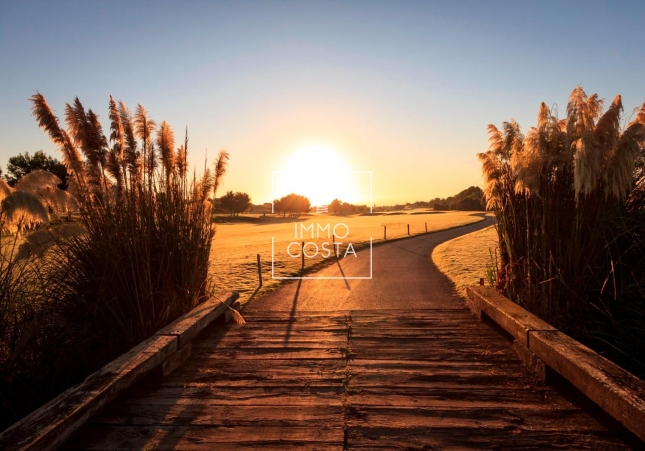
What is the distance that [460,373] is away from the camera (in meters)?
4.34

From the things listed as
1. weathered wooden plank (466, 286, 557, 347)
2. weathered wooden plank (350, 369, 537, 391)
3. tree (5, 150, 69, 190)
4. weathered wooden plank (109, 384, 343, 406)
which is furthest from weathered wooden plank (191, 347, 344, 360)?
tree (5, 150, 69, 190)

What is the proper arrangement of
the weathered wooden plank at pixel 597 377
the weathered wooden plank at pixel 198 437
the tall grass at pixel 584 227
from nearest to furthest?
the weathered wooden plank at pixel 597 377
the weathered wooden plank at pixel 198 437
the tall grass at pixel 584 227

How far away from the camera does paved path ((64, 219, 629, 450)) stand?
3.18 m

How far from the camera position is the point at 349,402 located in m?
3.79

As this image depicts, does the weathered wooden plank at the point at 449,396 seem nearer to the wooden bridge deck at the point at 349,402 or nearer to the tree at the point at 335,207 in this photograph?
the wooden bridge deck at the point at 349,402

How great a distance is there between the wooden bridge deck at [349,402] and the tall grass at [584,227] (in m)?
0.97

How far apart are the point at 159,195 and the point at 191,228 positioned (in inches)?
27.1

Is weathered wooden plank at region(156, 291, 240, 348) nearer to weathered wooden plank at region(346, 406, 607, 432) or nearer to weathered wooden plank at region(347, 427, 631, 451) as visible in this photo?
weathered wooden plank at region(346, 406, 607, 432)

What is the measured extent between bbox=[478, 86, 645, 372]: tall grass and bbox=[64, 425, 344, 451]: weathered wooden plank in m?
3.32

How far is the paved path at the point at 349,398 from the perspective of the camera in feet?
10.4

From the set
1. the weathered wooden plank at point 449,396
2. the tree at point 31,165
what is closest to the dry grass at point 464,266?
the weathered wooden plank at point 449,396

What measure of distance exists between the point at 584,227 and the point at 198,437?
497 cm

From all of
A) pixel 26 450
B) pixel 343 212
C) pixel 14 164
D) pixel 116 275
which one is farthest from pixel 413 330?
pixel 343 212

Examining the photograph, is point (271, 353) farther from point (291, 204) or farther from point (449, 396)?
point (291, 204)
